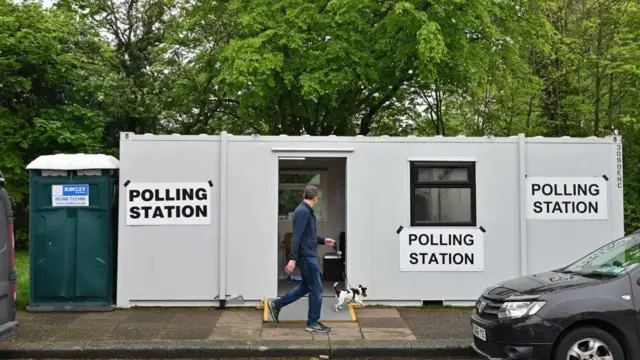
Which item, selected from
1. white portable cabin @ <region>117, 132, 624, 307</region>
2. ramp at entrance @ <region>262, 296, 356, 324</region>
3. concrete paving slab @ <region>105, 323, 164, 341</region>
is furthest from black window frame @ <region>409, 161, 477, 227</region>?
concrete paving slab @ <region>105, 323, 164, 341</region>

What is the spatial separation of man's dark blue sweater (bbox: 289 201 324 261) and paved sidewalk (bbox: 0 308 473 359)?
3.42 feet

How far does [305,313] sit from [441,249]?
2.39 meters

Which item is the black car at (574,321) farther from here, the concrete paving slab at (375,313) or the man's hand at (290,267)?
the concrete paving slab at (375,313)

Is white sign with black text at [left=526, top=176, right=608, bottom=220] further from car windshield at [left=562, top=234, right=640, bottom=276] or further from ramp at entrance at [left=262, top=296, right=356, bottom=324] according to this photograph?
ramp at entrance at [left=262, top=296, right=356, bottom=324]

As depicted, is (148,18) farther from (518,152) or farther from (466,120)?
(518,152)

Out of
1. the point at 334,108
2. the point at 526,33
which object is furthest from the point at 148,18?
the point at 526,33

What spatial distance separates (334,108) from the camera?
15.5 m

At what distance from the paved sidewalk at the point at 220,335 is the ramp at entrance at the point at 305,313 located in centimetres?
14

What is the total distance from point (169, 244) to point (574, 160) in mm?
6519

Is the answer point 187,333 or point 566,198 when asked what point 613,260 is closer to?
point 566,198

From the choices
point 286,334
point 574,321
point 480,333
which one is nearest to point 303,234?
point 286,334

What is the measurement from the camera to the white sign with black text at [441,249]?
28.3ft

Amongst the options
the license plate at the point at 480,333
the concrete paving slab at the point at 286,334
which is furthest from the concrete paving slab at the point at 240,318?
the license plate at the point at 480,333

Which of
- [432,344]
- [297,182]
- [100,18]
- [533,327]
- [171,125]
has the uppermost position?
[100,18]
